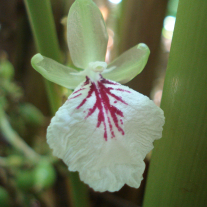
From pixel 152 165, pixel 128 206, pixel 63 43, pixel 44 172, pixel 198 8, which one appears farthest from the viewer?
pixel 63 43

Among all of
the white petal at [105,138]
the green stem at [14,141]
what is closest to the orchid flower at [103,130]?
the white petal at [105,138]

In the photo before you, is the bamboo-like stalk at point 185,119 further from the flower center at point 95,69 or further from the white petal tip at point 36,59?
the white petal tip at point 36,59

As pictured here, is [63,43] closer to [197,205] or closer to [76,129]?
[76,129]

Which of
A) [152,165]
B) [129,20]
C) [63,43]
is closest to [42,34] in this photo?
[152,165]

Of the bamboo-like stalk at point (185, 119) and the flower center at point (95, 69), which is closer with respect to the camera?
the bamboo-like stalk at point (185, 119)

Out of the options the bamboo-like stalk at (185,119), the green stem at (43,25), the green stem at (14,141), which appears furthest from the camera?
the green stem at (14,141)

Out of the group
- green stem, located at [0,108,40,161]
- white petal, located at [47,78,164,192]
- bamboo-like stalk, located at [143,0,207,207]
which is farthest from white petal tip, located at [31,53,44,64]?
green stem, located at [0,108,40,161]
